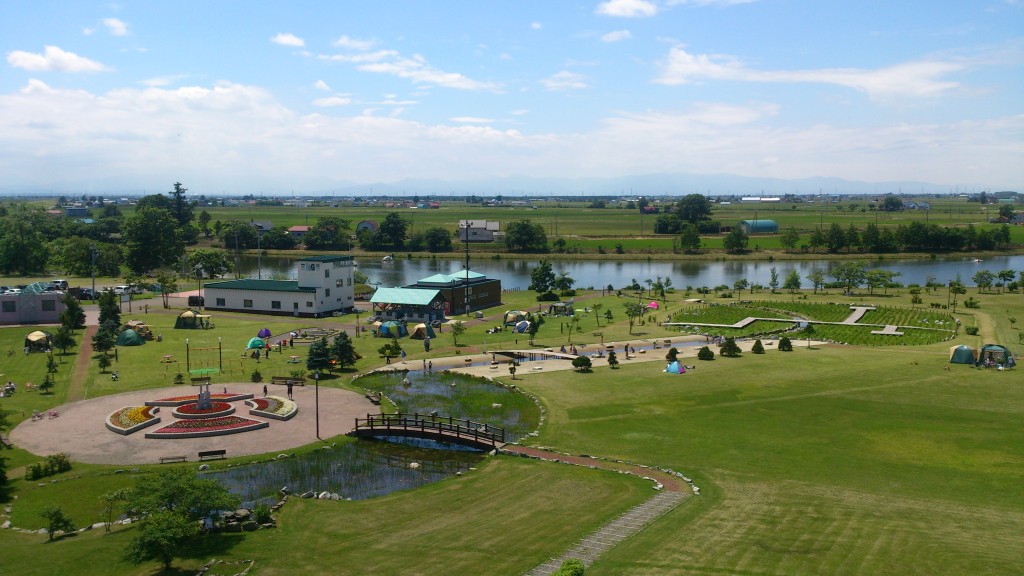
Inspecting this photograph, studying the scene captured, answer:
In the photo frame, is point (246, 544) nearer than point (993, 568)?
No

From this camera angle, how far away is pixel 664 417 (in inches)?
1435

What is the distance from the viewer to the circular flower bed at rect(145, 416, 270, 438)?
34.0m

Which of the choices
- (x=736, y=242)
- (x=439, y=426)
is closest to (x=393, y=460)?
(x=439, y=426)

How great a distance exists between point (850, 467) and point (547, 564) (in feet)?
47.6

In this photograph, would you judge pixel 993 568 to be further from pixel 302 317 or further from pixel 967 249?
pixel 967 249

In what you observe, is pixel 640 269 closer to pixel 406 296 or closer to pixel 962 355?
pixel 406 296

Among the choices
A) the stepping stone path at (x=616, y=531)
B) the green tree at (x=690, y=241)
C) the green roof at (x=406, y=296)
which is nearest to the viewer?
the stepping stone path at (x=616, y=531)

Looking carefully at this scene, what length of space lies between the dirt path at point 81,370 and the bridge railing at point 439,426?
54.1 feet

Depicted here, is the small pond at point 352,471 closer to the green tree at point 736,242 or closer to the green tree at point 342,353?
the green tree at point 342,353

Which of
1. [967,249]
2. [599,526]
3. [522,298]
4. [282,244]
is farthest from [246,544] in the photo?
[967,249]

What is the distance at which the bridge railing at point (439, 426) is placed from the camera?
1339 inches

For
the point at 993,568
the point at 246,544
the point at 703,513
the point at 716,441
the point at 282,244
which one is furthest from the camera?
the point at 282,244

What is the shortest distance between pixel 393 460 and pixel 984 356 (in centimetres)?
3675

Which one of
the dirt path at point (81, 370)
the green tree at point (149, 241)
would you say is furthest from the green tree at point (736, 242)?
the dirt path at point (81, 370)
